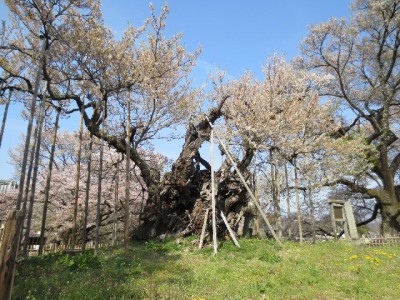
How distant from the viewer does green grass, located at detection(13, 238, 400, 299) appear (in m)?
6.99

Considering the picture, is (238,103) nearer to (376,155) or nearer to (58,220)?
(376,155)

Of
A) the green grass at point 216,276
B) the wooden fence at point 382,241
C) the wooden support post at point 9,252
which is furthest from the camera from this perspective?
the wooden fence at point 382,241

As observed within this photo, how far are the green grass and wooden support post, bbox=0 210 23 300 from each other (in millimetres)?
3524

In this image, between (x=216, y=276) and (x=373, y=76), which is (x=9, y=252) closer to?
(x=216, y=276)

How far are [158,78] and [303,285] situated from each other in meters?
12.8

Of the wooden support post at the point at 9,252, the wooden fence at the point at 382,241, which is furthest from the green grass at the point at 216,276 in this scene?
the wooden fence at the point at 382,241

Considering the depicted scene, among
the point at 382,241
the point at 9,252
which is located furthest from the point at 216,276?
the point at 382,241

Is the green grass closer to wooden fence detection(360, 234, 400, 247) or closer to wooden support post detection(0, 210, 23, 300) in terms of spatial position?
wooden support post detection(0, 210, 23, 300)

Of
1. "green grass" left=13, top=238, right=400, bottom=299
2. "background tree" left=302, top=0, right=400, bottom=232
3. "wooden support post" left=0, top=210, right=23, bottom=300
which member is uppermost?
"background tree" left=302, top=0, right=400, bottom=232

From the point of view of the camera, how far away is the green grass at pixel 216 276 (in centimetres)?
699

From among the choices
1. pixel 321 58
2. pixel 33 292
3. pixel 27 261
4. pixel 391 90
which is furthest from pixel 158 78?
pixel 391 90

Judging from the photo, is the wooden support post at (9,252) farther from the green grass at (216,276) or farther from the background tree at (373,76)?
the background tree at (373,76)

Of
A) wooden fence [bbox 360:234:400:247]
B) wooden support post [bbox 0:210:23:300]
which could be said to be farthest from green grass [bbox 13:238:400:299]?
wooden fence [bbox 360:234:400:247]

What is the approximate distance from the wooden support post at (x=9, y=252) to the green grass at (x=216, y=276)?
3.52m
